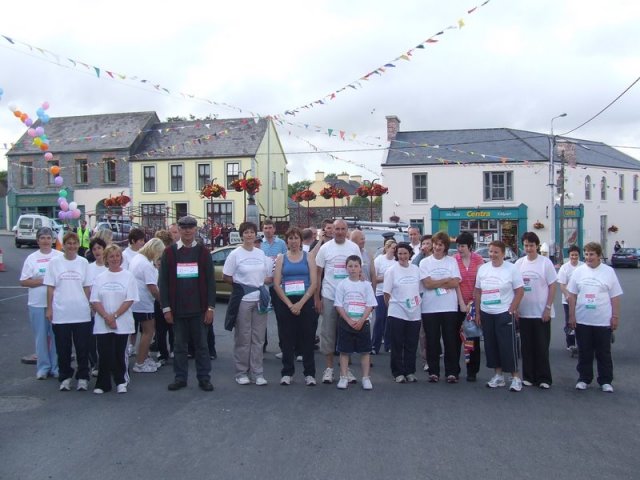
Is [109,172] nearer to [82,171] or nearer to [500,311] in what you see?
[82,171]

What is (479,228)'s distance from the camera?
121 feet

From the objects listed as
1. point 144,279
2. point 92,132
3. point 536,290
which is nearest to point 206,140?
point 92,132

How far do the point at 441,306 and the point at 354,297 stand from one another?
1.03 m

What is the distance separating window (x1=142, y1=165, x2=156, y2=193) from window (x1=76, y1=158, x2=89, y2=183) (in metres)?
3.79

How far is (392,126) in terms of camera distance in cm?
3875

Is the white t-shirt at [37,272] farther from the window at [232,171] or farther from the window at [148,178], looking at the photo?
the window at [148,178]

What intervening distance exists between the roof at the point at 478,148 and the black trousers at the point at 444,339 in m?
28.2

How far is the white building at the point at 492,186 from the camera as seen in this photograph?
117ft

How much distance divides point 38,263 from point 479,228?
32256 mm

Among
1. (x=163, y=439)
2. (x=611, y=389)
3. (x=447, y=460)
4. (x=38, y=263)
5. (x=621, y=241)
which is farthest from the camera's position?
(x=621, y=241)

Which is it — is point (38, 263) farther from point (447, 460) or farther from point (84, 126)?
point (84, 126)

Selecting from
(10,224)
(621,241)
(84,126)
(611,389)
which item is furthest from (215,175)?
(611,389)

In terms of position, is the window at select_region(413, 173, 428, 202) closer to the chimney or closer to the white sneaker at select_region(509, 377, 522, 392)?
the chimney

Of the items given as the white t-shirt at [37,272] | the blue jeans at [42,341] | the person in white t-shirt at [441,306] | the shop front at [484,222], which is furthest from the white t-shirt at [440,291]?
the shop front at [484,222]
